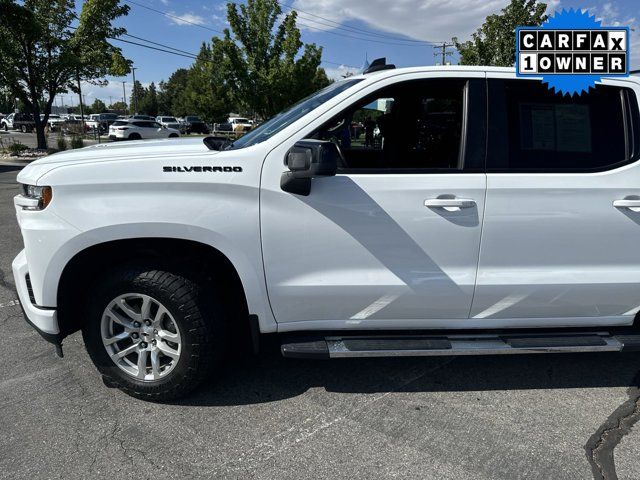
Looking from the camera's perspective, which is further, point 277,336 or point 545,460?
point 277,336

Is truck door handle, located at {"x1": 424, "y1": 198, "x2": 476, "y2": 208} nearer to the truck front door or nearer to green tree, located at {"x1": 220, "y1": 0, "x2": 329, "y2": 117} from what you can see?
the truck front door

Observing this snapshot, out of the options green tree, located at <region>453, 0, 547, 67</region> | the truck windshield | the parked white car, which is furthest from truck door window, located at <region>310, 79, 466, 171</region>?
the parked white car

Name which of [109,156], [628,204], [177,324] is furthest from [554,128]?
[109,156]

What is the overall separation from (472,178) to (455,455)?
1500mm

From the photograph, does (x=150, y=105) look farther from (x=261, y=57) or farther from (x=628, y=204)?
(x=628, y=204)

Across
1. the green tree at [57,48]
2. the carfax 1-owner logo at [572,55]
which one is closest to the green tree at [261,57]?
the green tree at [57,48]

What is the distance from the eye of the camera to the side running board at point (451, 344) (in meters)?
2.91

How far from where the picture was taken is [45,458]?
2572 millimetres

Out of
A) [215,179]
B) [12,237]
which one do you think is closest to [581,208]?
[215,179]

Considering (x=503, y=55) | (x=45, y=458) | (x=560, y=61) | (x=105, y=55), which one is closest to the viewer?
(x=45, y=458)

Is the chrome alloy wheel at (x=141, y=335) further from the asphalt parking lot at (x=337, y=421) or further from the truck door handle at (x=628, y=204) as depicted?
the truck door handle at (x=628, y=204)

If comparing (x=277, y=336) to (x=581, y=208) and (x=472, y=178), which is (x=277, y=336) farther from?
(x=581, y=208)

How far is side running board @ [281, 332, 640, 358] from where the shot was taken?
2906 mm

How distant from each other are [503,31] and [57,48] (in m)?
17.9
